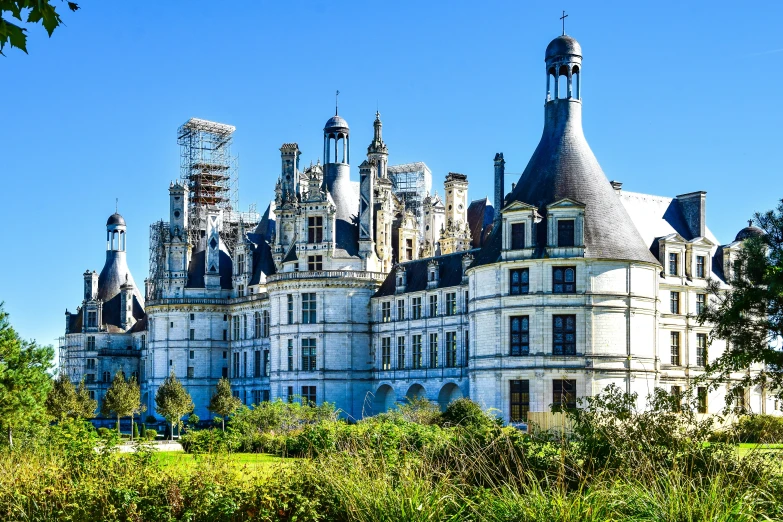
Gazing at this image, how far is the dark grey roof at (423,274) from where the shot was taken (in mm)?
56844

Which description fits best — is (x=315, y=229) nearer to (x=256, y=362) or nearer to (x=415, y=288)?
(x=415, y=288)

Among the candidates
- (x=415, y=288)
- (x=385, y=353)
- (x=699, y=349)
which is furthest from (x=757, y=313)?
(x=385, y=353)

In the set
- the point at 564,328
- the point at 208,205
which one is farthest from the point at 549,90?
the point at 208,205

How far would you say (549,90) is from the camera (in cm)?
5097

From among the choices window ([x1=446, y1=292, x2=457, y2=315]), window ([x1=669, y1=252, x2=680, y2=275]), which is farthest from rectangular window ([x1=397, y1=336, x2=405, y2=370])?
window ([x1=669, y1=252, x2=680, y2=275])

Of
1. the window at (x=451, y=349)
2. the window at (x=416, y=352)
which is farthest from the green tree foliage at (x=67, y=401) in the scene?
the window at (x=451, y=349)

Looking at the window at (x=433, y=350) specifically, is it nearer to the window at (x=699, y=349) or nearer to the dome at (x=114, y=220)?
the window at (x=699, y=349)

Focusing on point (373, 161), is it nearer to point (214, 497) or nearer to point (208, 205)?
point (208, 205)

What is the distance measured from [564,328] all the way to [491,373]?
3.97m

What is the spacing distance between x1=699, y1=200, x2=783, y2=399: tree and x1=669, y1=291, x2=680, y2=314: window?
2115 centimetres

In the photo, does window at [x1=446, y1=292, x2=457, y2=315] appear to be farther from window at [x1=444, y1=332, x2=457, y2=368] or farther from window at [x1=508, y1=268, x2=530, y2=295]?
window at [x1=508, y1=268, x2=530, y2=295]

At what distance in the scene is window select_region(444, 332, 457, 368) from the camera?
55969 millimetres

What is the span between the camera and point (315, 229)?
63.1 meters

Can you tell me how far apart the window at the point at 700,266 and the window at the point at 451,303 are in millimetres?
12411
